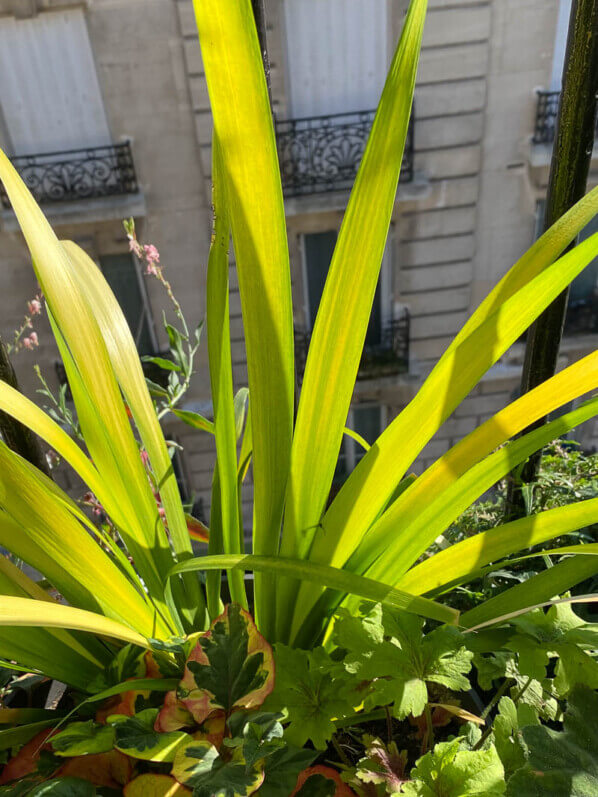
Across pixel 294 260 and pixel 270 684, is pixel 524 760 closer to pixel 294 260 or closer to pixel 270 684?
pixel 270 684

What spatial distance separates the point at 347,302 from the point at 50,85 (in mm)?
3141

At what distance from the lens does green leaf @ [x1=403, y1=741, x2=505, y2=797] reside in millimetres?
233

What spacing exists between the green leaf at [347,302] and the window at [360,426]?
9.81 ft

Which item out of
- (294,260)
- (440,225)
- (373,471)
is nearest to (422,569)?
(373,471)

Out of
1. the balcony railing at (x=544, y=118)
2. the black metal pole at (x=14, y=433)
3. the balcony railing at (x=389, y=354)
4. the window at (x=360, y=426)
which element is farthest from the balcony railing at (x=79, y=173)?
the black metal pole at (x=14, y=433)

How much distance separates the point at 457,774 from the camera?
→ 24 cm

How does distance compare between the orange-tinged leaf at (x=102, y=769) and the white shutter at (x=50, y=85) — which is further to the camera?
the white shutter at (x=50, y=85)

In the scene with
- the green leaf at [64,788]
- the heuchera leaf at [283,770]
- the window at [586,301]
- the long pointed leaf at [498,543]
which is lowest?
the window at [586,301]

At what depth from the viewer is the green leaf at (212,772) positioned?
0.80 ft

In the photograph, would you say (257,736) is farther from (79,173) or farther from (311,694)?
(79,173)

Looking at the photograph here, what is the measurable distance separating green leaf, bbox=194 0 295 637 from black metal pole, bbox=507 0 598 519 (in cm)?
24

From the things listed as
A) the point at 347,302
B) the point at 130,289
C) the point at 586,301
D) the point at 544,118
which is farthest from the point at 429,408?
the point at 586,301

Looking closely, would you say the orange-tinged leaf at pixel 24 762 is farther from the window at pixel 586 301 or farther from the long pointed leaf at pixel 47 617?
the window at pixel 586 301

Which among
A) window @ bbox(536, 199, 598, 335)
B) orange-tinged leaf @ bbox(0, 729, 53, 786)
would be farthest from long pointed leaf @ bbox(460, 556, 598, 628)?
window @ bbox(536, 199, 598, 335)
